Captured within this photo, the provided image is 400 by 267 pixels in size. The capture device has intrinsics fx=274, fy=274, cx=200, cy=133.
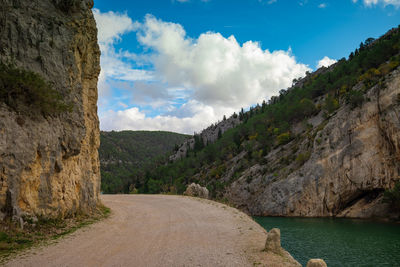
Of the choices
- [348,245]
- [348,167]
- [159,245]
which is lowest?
[348,245]

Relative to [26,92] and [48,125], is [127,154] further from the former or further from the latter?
[26,92]

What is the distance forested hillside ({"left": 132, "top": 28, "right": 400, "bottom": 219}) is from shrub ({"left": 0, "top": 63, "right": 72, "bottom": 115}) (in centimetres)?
3428

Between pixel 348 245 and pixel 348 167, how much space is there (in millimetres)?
19767

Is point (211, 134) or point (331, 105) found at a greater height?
point (211, 134)

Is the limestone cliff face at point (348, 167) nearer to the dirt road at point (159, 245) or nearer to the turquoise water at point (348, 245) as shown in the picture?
the turquoise water at point (348, 245)

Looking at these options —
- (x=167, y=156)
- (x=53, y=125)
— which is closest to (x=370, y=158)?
(x=53, y=125)

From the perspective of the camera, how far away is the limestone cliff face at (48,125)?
1027 cm

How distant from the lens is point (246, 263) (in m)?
7.73

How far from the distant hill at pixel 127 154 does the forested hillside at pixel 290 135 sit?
16427mm

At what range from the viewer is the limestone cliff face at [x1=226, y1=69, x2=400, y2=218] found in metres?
31.7

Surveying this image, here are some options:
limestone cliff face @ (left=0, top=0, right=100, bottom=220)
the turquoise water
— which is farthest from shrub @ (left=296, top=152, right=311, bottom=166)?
limestone cliff face @ (left=0, top=0, right=100, bottom=220)

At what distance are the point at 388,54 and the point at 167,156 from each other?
75768 millimetres

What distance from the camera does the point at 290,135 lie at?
176ft

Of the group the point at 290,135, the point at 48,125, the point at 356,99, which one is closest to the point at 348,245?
the point at 48,125
